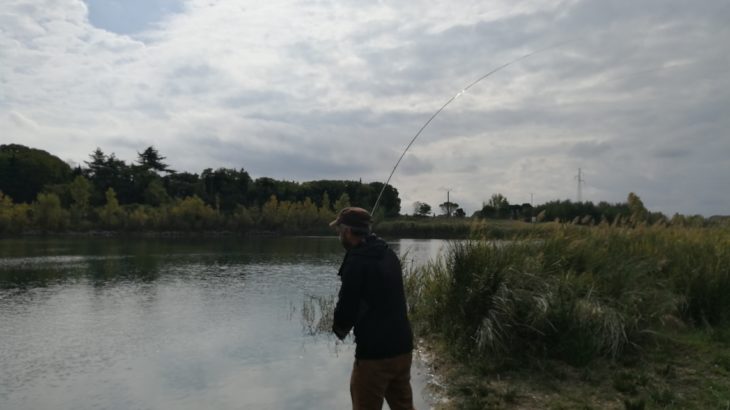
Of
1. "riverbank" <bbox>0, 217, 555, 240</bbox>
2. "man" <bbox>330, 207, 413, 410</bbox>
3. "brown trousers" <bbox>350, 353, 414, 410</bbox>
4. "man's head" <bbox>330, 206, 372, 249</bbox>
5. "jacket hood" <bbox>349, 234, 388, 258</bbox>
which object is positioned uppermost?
"man's head" <bbox>330, 206, 372, 249</bbox>

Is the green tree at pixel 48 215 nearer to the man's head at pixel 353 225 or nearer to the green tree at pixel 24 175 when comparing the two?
the green tree at pixel 24 175

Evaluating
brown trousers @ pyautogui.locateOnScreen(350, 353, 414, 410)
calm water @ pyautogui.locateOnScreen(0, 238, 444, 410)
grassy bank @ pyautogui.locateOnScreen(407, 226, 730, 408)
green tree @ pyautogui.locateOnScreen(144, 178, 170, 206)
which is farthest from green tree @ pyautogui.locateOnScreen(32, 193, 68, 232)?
brown trousers @ pyautogui.locateOnScreen(350, 353, 414, 410)

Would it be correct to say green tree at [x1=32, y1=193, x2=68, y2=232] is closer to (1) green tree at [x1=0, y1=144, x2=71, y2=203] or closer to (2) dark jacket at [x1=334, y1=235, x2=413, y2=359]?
(1) green tree at [x1=0, y1=144, x2=71, y2=203]

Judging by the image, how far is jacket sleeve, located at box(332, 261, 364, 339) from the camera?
375 centimetres

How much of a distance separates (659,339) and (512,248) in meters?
2.32

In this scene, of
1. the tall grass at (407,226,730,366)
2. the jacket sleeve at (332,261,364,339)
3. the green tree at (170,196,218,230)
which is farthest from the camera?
the green tree at (170,196,218,230)

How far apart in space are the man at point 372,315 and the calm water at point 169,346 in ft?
10.4

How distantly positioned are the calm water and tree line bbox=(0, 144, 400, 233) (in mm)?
56122

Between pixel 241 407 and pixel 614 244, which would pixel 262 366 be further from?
pixel 614 244

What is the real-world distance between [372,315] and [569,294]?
15.3 feet

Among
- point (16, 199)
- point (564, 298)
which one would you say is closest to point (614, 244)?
point (564, 298)

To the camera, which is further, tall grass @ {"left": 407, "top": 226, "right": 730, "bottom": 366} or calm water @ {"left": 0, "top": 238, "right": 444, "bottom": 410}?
calm water @ {"left": 0, "top": 238, "right": 444, "bottom": 410}

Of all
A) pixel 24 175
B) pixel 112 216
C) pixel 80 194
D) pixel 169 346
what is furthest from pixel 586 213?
pixel 24 175

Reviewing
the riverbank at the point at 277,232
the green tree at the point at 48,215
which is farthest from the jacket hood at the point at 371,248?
the green tree at the point at 48,215
